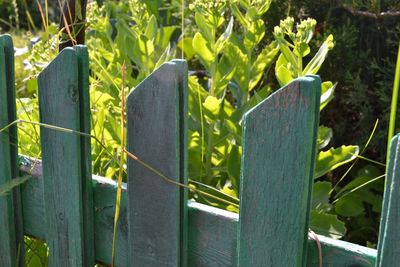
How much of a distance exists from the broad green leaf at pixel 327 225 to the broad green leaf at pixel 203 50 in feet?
1.72

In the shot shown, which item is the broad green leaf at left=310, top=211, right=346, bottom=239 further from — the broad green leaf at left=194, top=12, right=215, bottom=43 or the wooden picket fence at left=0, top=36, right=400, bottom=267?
the broad green leaf at left=194, top=12, right=215, bottom=43

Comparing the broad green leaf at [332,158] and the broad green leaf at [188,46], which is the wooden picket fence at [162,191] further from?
the broad green leaf at [188,46]

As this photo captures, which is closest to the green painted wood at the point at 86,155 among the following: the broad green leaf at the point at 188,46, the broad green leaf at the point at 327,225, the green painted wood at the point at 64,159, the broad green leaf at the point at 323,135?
the green painted wood at the point at 64,159

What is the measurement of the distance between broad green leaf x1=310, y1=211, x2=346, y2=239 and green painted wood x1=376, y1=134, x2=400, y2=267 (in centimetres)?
45

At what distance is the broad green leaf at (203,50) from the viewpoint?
5.72 feet

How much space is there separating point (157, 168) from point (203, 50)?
22.6 inches

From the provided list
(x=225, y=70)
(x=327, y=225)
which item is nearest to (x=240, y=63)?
(x=225, y=70)

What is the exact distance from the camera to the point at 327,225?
4.95 feet

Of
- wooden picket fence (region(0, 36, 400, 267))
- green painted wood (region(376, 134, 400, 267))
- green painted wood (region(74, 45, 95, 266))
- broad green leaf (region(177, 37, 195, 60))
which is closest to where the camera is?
green painted wood (region(376, 134, 400, 267))

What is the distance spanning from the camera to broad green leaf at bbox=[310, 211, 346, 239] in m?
1.50

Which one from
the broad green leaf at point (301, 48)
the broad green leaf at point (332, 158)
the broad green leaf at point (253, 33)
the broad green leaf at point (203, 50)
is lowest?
the broad green leaf at point (332, 158)

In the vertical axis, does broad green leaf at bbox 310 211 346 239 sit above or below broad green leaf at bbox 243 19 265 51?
below

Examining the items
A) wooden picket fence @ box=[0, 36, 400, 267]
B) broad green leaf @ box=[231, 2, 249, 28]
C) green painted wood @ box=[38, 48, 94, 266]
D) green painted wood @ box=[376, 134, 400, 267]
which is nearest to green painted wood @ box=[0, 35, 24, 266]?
wooden picket fence @ box=[0, 36, 400, 267]

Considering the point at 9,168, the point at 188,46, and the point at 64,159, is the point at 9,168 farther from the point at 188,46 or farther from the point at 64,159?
the point at 188,46
